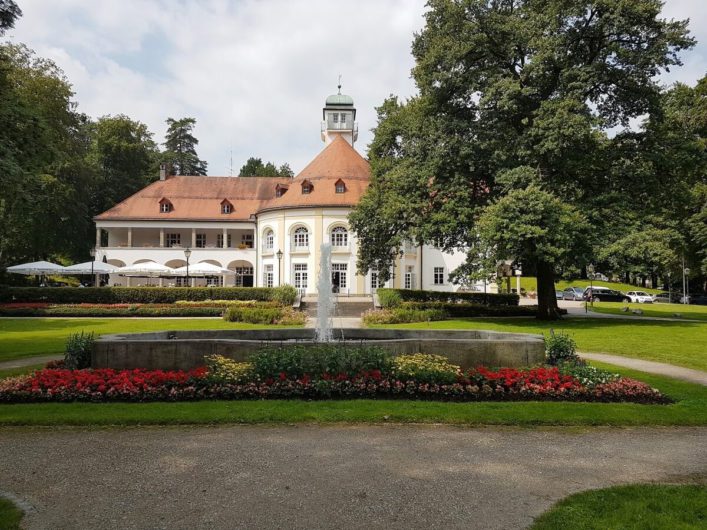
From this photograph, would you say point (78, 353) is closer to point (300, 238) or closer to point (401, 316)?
point (401, 316)

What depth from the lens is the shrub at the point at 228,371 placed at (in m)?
9.43

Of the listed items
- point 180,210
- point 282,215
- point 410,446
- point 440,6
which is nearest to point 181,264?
point 180,210

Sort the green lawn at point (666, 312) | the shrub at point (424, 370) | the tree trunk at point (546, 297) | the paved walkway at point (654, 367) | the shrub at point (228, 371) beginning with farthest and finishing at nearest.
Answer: the green lawn at point (666, 312) < the tree trunk at point (546, 297) < the paved walkway at point (654, 367) < the shrub at point (424, 370) < the shrub at point (228, 371)

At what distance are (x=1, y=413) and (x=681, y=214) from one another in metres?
41.9

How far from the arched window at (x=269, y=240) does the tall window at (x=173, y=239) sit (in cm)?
1145

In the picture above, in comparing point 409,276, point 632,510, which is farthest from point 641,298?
point 632,510

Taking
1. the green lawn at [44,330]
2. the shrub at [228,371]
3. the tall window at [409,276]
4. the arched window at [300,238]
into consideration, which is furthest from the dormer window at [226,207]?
the shrub at [228,371]

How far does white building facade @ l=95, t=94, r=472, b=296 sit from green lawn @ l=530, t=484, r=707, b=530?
3839 cm

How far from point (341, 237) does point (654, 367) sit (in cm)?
3329

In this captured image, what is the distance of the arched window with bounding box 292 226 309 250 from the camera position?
4531 centimetres

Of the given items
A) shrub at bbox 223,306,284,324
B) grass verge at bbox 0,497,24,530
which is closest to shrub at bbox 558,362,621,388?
grass verge at bbox 0,497,24,530

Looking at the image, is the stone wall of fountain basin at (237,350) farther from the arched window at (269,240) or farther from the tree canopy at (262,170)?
the tree canopy at (262,170)

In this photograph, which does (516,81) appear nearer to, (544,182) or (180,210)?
(544,182)

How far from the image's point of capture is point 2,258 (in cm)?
4922
